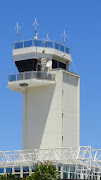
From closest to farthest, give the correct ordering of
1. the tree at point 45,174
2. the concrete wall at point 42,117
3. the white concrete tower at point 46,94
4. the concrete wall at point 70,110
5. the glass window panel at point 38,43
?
1. the tree at point 45,174
2. the concrete wall at point 42,117
3. the white concrete tower at point 46,94
4. the concrete wall at point 70,110
5. the glass window panel at point 38,43

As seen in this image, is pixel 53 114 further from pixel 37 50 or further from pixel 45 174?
pixel 45 174

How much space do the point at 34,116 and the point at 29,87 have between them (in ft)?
12.4

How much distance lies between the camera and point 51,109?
2790 inches

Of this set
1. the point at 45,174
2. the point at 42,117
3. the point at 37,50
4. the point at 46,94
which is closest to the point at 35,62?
the point at 37,50

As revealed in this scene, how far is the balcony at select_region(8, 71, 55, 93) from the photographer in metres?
70.8

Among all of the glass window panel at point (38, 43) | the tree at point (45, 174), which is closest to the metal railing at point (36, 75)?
the glass window panel at point (38, 43)

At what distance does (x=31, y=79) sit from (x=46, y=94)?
2798 mm

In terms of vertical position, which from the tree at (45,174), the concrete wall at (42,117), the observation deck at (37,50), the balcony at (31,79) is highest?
the observation deck at (37,50)

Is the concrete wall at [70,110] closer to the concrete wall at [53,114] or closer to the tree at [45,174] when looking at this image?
the concrete wall at [53,114]

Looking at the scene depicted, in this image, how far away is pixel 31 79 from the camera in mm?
70625

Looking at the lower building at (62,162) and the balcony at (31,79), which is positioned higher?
the balcony at (31,79)

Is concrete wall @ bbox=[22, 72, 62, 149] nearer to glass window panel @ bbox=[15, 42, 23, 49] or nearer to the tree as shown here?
glass window panel @ bbox=[15, 42, 23, 49]

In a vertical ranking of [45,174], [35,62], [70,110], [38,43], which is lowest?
[45,174]

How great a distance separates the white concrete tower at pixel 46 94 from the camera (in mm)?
70500
